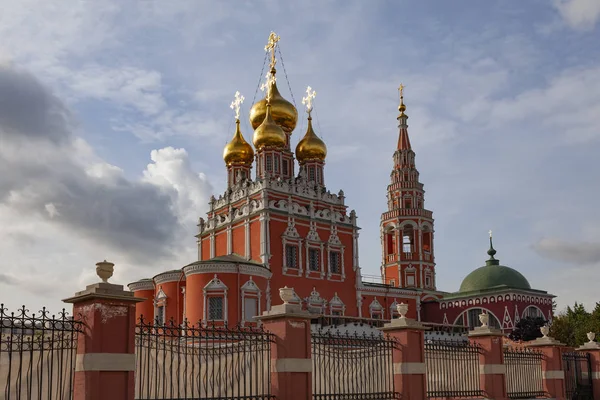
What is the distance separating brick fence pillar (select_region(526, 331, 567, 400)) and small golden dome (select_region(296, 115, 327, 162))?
25171 millimetres

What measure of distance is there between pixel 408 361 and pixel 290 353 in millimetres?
3343

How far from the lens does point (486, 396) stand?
54.0 ft

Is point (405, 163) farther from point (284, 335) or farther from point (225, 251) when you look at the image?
point (284, 335)

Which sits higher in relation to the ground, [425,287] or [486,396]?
[425,287]

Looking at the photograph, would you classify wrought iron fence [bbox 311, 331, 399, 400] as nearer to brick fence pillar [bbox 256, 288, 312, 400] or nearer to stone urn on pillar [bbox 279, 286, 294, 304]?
brick fence pillar [bbox 256, 288, 312, 400]

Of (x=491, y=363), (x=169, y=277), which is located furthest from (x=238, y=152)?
Answer: (x=491, y=363)

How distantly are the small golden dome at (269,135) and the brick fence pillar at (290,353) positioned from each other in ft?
94.5

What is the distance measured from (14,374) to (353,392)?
19.9 feet

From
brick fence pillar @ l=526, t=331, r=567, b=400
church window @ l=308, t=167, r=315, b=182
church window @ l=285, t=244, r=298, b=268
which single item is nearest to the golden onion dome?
church window @ l=308, t=167, r=315, b=182

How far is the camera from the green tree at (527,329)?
3956cm

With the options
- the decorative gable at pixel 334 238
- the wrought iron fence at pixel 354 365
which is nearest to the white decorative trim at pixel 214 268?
the decorative gable at pixel 334 238

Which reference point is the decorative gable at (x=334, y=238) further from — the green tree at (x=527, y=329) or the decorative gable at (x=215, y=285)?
the green tree at (x=527, y=329)

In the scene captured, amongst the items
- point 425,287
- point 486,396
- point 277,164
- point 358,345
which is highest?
point 277,164

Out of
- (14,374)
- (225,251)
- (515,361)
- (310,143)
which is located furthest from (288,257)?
(14,374)
